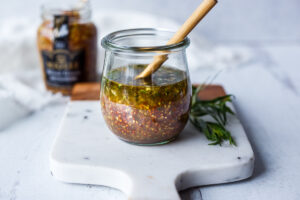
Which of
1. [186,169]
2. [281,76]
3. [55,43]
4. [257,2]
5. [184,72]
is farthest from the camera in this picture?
[257,2]

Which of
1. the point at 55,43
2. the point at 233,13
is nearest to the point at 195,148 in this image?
the point at 55,43

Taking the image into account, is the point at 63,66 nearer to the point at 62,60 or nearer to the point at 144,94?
the point at 62,60

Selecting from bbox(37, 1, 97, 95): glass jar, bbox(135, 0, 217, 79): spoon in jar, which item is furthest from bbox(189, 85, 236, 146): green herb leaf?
bbox(37, 1, 97, 95): glass jar

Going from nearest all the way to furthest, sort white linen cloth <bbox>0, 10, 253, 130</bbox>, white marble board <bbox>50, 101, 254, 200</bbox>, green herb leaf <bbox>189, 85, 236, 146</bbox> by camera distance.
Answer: white marble board <bbox>50, 101, 254, 200</bbox>
green herb leaf <bbox>189, 85, 236, 146</bbox>
white linen cloth <bbox>0, 10, 253, 130</bbox>

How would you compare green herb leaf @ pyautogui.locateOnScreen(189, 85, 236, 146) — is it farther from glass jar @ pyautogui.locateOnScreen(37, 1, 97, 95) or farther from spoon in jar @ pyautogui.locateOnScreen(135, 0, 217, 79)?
glass jar @ pyautogui.locateOnScreen(37, 1, 97, 95)

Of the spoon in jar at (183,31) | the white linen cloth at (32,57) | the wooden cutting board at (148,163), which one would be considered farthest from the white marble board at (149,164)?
the white linen cloth at (32,57)

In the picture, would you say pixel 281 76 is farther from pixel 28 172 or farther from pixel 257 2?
pixel 28 172
